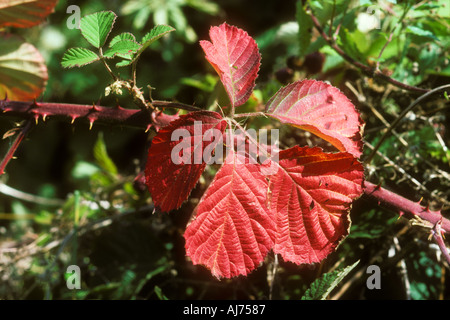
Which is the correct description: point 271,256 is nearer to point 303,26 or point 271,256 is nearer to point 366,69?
point 366,69

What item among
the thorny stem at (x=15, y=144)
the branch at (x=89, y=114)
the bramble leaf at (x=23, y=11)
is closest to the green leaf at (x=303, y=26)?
the branch at (x=89, y=114)

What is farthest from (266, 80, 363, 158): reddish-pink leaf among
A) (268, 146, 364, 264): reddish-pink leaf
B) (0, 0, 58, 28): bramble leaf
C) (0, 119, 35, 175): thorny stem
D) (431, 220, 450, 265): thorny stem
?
(0, 0, 58, 28): bramble leaf

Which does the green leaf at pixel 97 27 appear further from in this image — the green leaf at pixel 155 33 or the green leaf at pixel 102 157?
the green leaf at pixel 102 157

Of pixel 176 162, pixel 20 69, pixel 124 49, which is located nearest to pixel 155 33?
pixel 124 49

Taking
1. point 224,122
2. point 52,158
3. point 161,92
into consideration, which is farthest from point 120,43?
point 52,158

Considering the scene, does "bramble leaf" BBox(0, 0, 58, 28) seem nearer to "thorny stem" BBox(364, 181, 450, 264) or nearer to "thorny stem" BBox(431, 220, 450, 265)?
"thorny stem" BBox(364, 181, 450, 264)
